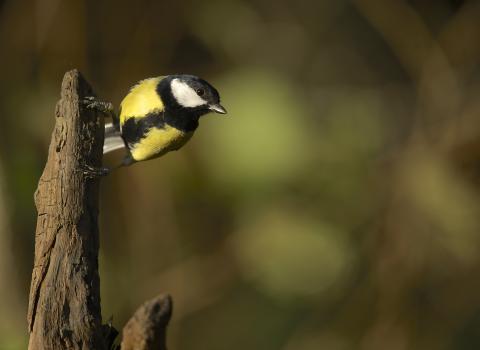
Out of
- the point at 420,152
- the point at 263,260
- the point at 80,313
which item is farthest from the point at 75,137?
the point at 420,152

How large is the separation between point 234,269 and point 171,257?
13.9 inches

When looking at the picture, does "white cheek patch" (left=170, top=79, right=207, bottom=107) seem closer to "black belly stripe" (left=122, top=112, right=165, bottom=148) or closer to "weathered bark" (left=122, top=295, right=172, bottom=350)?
"black belly stripe" (left=122, top=112, right=165, bottom=148)

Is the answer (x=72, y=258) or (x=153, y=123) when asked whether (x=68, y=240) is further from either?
(x=153, y=123)

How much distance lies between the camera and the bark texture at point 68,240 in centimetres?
148

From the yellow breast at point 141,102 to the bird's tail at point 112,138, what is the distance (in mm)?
101

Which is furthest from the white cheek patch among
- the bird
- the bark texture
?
the bark texture

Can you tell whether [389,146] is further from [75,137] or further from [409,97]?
[75,137]

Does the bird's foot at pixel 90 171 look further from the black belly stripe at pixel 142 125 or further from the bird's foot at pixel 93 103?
the black belly stripe at pixel 142 125

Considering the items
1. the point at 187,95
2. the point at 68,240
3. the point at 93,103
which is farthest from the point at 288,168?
the point at 68,240

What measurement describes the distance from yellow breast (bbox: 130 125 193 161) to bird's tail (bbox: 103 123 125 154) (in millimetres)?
165

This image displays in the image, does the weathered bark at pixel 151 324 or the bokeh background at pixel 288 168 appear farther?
the bokeh background at pixel 288 168

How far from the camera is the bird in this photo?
2084mm

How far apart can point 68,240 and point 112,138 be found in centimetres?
80

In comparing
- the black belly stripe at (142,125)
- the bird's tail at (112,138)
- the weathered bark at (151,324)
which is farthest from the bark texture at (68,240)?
the bird's tail at (112,138)
